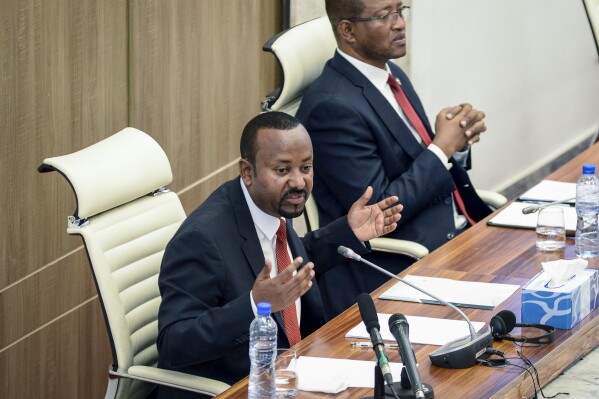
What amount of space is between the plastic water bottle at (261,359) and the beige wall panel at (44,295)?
4.97 feet

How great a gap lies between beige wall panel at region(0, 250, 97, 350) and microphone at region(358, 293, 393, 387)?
1.96 metres

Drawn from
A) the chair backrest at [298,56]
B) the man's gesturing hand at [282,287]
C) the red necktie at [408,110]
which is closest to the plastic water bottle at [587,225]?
the red necktie at [408,110]

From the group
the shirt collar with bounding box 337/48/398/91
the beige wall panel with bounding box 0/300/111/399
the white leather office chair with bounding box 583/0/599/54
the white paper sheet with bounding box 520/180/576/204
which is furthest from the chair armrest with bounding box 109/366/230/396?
the white leather office chair with bounding box 583/0/599/54

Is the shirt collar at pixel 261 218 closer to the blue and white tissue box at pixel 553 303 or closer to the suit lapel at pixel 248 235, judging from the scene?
the suit lapel at pixel 248 235

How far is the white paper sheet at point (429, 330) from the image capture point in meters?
3.34

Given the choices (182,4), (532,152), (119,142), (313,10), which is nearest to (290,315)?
(119,142)

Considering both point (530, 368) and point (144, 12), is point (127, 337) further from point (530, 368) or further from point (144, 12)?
point (144, 12)

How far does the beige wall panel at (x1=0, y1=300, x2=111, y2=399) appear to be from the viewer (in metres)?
4.38

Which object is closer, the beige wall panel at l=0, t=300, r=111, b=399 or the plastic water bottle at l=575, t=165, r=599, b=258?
the plastic water bottle at l=575, t=165, r=599, b=258

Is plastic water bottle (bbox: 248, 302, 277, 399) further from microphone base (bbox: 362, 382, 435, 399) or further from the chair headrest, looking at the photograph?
the chair headrest

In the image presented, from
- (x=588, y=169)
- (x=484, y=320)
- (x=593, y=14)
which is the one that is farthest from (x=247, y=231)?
(x=593, y=14)

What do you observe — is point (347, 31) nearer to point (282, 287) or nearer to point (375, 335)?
point (282, 287)

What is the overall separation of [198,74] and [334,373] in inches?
89.1

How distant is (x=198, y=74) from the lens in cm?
506
